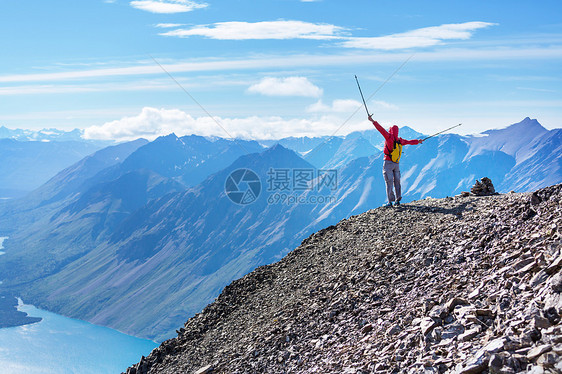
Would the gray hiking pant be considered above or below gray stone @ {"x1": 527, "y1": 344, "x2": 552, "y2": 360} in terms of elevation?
above

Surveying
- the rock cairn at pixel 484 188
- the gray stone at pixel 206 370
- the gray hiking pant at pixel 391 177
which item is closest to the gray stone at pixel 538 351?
the gray stone at pixel 206 370

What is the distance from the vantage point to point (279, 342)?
15.4 metres

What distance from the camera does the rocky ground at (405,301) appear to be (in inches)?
374

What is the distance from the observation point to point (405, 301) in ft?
45.1

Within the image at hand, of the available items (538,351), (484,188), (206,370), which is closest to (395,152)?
(484,188)

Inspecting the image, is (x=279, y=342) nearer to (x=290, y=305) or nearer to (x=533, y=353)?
(x=290, y=305)

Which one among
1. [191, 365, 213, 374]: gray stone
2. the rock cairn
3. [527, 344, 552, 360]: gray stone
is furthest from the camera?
the rock cairn

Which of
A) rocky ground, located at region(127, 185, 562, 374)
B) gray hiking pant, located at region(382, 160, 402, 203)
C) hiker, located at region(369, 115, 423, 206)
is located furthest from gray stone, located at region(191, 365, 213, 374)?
gray hiking pant, located at region(382, 160, 402, 203)

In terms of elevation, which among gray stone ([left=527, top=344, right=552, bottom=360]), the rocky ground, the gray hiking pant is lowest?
gray stone ([left=527, top=344, right=552, bottom=360])

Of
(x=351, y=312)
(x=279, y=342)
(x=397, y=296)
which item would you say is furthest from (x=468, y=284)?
(x=279, y=342)

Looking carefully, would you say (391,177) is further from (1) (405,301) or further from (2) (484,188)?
(1) (405,301)

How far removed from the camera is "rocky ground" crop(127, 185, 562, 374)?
949 centimetres

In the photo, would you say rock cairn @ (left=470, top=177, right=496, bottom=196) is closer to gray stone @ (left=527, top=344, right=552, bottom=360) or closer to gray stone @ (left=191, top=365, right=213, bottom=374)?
gray stone @ (left=191, top=365, right=213, bottom=374)

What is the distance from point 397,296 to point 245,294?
940 centimetres
